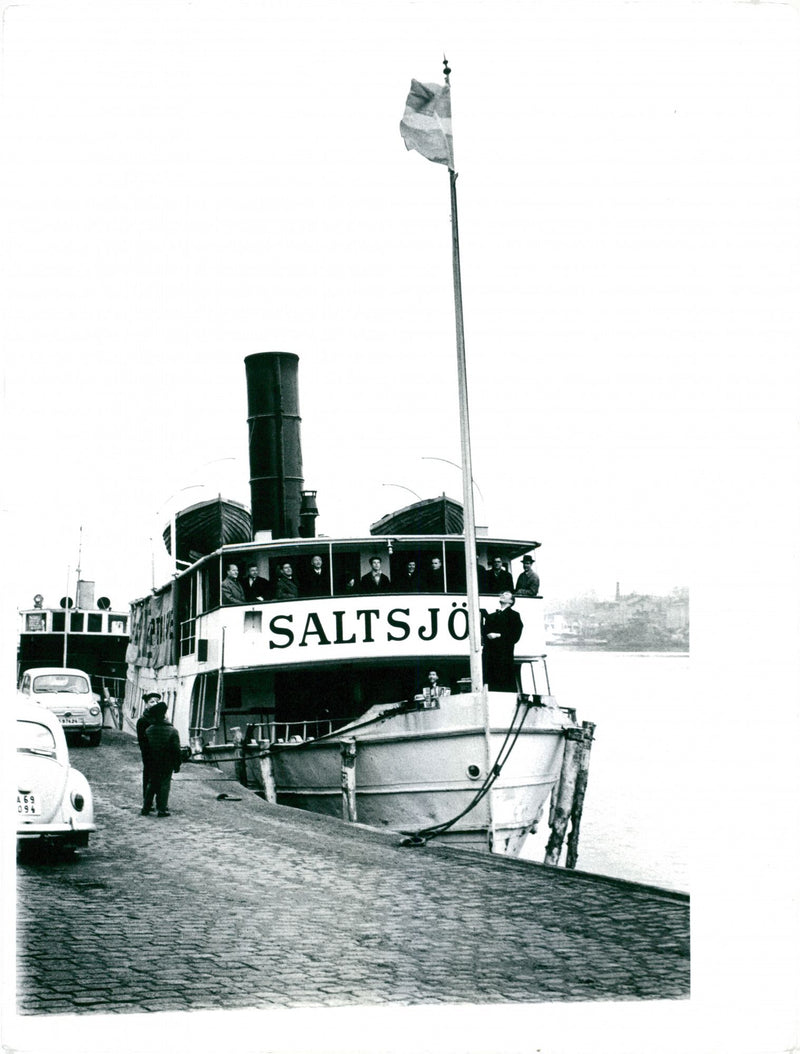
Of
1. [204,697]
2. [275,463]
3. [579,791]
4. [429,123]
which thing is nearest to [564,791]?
[579,791]

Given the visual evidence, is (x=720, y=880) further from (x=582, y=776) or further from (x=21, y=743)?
(x=582, y=776)

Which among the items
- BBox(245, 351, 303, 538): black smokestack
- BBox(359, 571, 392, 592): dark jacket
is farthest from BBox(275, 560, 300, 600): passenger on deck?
BBox(245, 351, 303, 538): black smokestack

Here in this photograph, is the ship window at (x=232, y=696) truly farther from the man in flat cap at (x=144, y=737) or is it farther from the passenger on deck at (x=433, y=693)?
the man in flat cap at (x=144, y=737)

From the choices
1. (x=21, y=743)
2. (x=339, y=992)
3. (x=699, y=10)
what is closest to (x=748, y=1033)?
(x=339, y=992)

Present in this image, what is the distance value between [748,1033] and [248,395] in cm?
857

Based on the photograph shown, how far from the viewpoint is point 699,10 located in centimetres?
677

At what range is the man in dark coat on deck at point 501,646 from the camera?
34.7 feet

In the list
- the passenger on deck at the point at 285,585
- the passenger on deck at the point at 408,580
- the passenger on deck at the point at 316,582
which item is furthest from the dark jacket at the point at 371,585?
the passenger on deck at the point at 285,585

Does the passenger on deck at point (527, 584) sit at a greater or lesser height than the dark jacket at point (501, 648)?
greater

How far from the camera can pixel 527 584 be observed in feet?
40.3

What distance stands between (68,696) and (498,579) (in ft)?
17.2

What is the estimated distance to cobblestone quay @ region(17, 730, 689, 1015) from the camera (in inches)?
227

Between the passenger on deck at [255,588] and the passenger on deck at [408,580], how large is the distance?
51.3 inches

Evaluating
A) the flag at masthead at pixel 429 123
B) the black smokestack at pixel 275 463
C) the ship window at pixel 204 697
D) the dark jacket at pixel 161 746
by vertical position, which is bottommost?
the dark jacket at pixel 161 746
